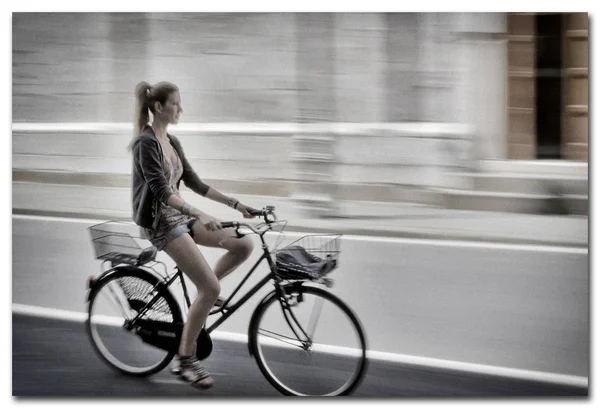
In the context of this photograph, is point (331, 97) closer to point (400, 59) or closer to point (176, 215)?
point (400, 59)

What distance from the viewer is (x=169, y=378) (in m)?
Answer: 5.02

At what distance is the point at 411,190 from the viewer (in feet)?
17.0

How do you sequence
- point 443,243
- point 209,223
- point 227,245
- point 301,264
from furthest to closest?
point 443,243 → point 227,245 → point 301,264 → point 209,223

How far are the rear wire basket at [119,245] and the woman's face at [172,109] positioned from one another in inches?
26.4

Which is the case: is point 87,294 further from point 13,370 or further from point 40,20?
point 40,20

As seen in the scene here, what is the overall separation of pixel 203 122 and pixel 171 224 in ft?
2.34

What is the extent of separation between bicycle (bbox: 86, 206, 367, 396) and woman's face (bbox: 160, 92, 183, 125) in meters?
0.71

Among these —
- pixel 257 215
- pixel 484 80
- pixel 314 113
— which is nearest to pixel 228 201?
pixel 257 215

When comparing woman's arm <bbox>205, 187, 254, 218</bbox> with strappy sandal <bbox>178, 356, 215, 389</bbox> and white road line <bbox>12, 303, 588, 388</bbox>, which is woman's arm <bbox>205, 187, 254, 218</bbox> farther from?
strappy sandal <bbox>178, 356, 215, 389</bbox>

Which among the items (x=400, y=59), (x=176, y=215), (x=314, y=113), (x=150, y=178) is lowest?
(x=176, y=215)

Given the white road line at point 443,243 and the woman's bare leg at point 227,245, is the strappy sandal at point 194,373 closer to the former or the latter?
the woman's bare leg at point 227,245

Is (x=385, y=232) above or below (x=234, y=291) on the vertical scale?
above

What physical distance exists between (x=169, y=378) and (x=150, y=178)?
1231 mm

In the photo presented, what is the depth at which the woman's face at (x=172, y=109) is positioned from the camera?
4.88 metres
